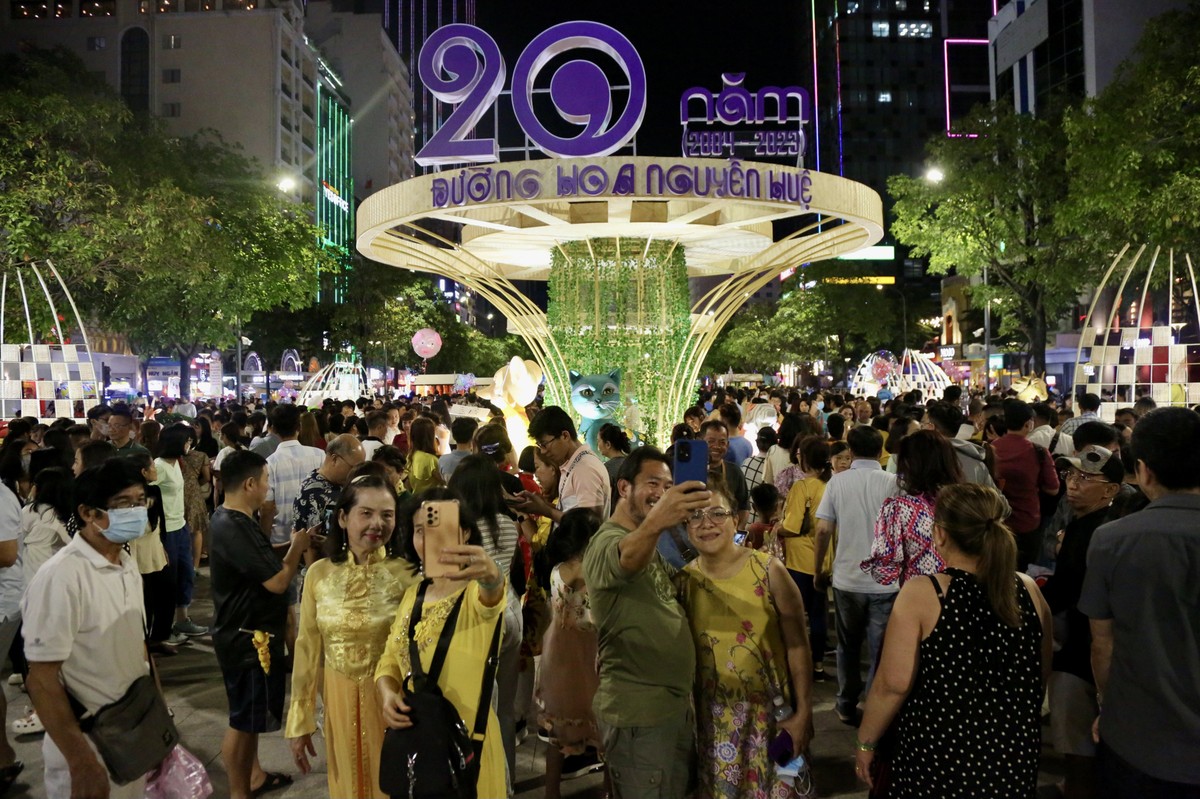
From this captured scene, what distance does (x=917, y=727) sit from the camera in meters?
2.96

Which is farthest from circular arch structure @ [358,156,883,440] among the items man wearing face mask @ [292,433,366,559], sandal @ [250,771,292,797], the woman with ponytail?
the woman with ponytail

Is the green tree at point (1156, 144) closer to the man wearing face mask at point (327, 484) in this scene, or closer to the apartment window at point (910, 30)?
the man wearing face mask at point (327, 484)

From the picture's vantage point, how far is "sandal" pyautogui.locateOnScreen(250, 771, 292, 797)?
4.88 metres

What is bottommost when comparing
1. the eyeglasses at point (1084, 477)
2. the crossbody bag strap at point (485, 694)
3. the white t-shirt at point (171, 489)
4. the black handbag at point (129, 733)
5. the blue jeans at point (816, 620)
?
the blue jeans at point (816, 620)

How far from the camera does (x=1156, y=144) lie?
1616 centimetres

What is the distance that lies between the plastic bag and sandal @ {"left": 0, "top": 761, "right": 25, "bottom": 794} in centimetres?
213

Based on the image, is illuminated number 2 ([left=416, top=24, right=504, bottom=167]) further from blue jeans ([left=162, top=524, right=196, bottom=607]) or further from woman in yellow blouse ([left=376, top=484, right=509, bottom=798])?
woman in yellow blouse ([left=376, top=484, right=509, bottom=798])

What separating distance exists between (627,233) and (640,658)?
1155cm

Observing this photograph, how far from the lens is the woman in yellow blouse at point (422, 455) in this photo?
A: 7.26 m

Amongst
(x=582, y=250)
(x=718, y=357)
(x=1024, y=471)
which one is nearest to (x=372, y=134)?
(x=718, y=357)

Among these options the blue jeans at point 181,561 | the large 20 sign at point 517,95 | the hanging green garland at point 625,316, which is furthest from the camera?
the hanging green garland at point 625,316

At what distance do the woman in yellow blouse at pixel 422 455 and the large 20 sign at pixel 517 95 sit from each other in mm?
4946

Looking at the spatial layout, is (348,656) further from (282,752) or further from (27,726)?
(27,726)

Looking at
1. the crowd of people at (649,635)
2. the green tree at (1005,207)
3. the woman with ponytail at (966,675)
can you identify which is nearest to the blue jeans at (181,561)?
the crowd of people at (649,635)
